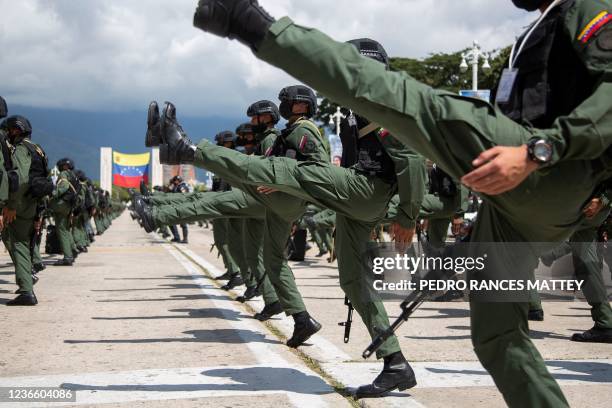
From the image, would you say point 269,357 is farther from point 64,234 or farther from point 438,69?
point 438,69

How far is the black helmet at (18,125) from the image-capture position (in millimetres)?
8609

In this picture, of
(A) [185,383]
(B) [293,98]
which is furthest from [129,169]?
(A) [185,383]

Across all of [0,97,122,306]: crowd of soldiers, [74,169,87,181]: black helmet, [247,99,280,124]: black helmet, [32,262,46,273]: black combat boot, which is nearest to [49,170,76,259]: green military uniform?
[32,262,46,273]: black combat boot

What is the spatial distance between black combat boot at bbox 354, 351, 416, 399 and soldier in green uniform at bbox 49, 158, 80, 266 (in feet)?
37.8

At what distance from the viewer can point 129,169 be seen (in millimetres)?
92688

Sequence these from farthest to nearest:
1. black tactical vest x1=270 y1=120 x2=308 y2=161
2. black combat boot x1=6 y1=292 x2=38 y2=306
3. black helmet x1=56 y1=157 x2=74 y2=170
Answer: black helmet x1=56 y1=157 x2=74 y2=170 → black combat boot x1=6 y1=292 x2=38 y2=306 → black tactical vest x1=270 y1=120 x2=308 y2=161

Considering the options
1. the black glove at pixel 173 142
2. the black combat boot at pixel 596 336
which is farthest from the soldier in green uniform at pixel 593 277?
the black glove at pixel 173 142

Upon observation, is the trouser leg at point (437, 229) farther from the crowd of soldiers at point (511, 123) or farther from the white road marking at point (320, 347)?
the crowd of soldiers at point (511, 123)

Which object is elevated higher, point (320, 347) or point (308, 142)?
point (308, 142)

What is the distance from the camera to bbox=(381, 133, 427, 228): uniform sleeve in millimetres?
4145

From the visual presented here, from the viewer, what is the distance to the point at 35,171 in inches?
345

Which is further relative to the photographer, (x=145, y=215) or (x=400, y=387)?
(x=145, y=215)

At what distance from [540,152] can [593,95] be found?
0.30 meters

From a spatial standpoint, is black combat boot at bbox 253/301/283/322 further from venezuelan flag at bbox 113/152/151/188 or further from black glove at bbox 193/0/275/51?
venezuelan flag at bbox 113/152/151/188
